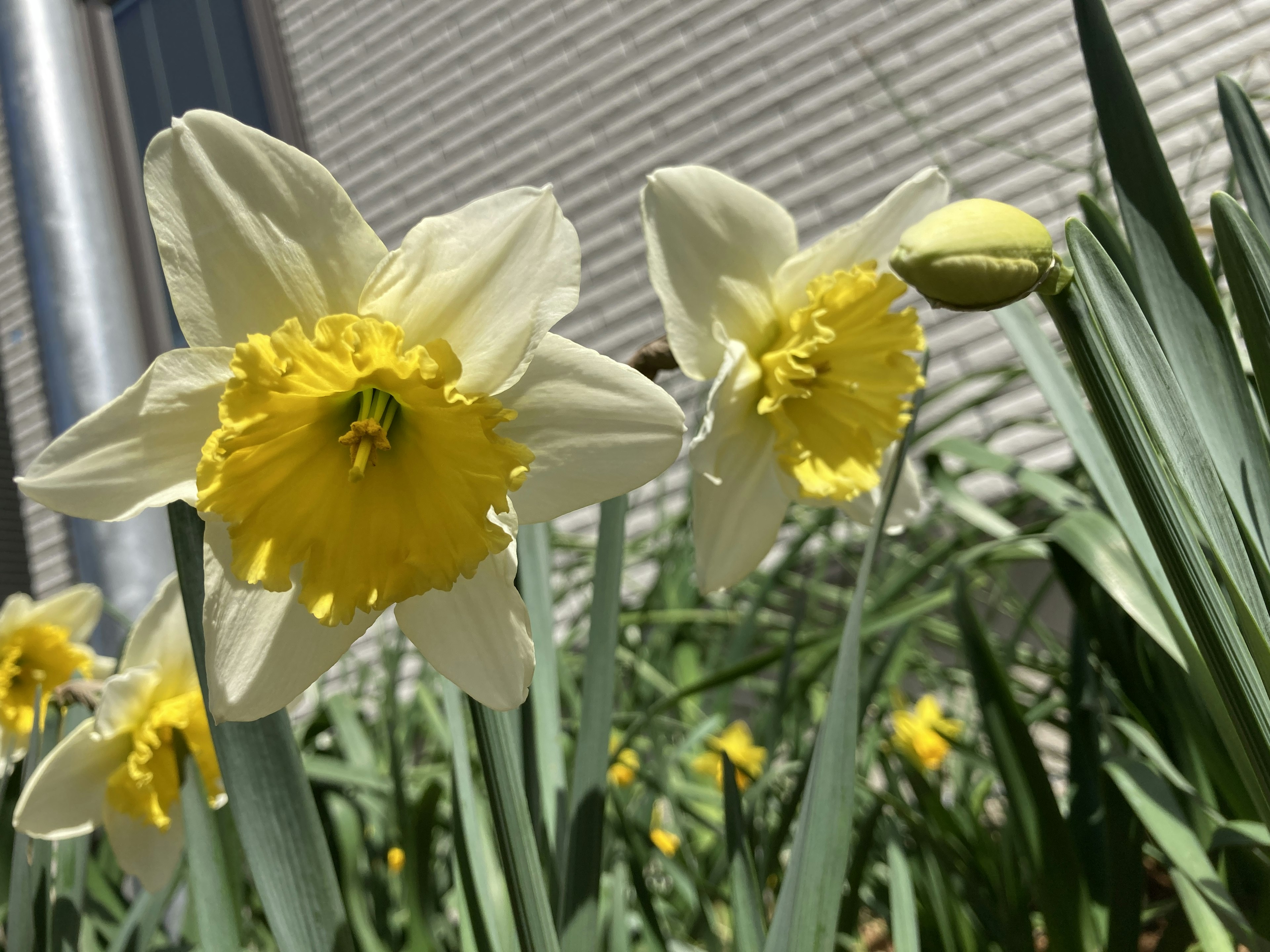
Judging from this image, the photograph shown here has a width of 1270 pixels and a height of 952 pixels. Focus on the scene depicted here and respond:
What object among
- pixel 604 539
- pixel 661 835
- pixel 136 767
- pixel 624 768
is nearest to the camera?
pixel 604 539

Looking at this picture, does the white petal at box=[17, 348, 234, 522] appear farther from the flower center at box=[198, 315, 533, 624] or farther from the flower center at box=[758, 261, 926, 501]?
the flower center at box=[758, 261, 926, 501]

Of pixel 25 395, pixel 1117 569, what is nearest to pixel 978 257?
pixel 1117 569

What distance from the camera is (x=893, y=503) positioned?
633 mm

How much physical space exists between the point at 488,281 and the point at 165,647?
0.45 m

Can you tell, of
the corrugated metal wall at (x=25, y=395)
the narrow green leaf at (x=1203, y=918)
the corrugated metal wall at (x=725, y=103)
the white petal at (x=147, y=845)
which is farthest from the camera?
the corrugated metal wall at (x=25, y=395)

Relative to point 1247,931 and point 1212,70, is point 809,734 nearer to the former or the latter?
point 1247,931

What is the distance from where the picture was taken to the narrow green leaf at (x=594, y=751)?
43cm

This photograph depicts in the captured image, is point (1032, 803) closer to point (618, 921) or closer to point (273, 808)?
point (618, 921)

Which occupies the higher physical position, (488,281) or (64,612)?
(488,281)

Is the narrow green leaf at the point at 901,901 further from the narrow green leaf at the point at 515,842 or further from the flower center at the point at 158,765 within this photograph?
the flower center at the point at 158,765

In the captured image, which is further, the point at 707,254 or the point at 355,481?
the point at 707,254

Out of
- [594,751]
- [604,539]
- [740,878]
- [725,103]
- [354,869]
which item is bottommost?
[354,869]

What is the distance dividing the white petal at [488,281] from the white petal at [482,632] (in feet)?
0.30

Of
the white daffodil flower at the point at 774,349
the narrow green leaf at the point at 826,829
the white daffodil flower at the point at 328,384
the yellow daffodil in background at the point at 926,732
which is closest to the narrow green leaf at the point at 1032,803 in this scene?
the white daffodil flower at the point at 774,349
